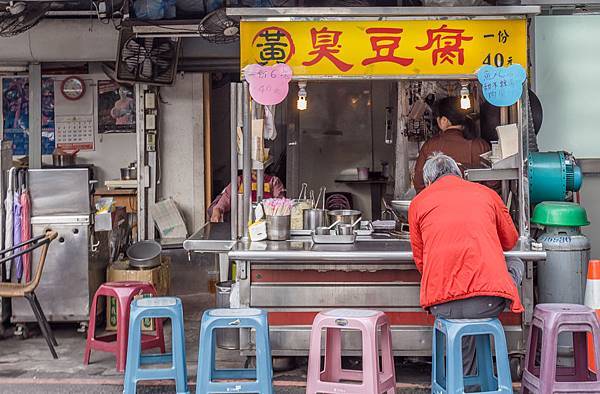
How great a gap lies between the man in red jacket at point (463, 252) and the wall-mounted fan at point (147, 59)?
16.2 ft

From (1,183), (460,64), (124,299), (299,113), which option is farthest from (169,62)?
(460,64)

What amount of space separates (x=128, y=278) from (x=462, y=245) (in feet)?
12.8

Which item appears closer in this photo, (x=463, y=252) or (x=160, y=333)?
(x=463, y=252)

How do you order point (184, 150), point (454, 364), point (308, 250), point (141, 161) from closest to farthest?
point (454, 364) → point (308, 250) → point (141, 161) → point (184, 150)

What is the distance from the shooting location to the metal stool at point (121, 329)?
5850 millimetres

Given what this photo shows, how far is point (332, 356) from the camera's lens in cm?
507

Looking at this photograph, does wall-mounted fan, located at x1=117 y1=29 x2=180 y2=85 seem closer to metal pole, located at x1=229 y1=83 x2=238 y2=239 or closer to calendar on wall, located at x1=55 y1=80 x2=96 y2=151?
calendar on wall, located at x1=55 y1=80 x2=96 y2=151

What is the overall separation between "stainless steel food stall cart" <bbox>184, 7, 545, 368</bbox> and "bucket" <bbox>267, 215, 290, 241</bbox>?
4.1 inches

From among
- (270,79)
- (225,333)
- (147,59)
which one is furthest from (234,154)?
(147,59)

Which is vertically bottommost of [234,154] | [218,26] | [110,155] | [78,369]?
[78,369]

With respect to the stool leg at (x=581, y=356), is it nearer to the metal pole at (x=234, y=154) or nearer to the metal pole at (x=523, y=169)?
the metal pole at (x=523, y=169)

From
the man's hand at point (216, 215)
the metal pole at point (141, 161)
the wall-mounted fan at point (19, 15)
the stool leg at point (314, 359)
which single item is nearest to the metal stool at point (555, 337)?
the stool leg at point (314, 359)

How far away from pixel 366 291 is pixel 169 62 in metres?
4.65

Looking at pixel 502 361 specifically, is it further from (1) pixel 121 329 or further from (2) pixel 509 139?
(1) pixel 121 329
